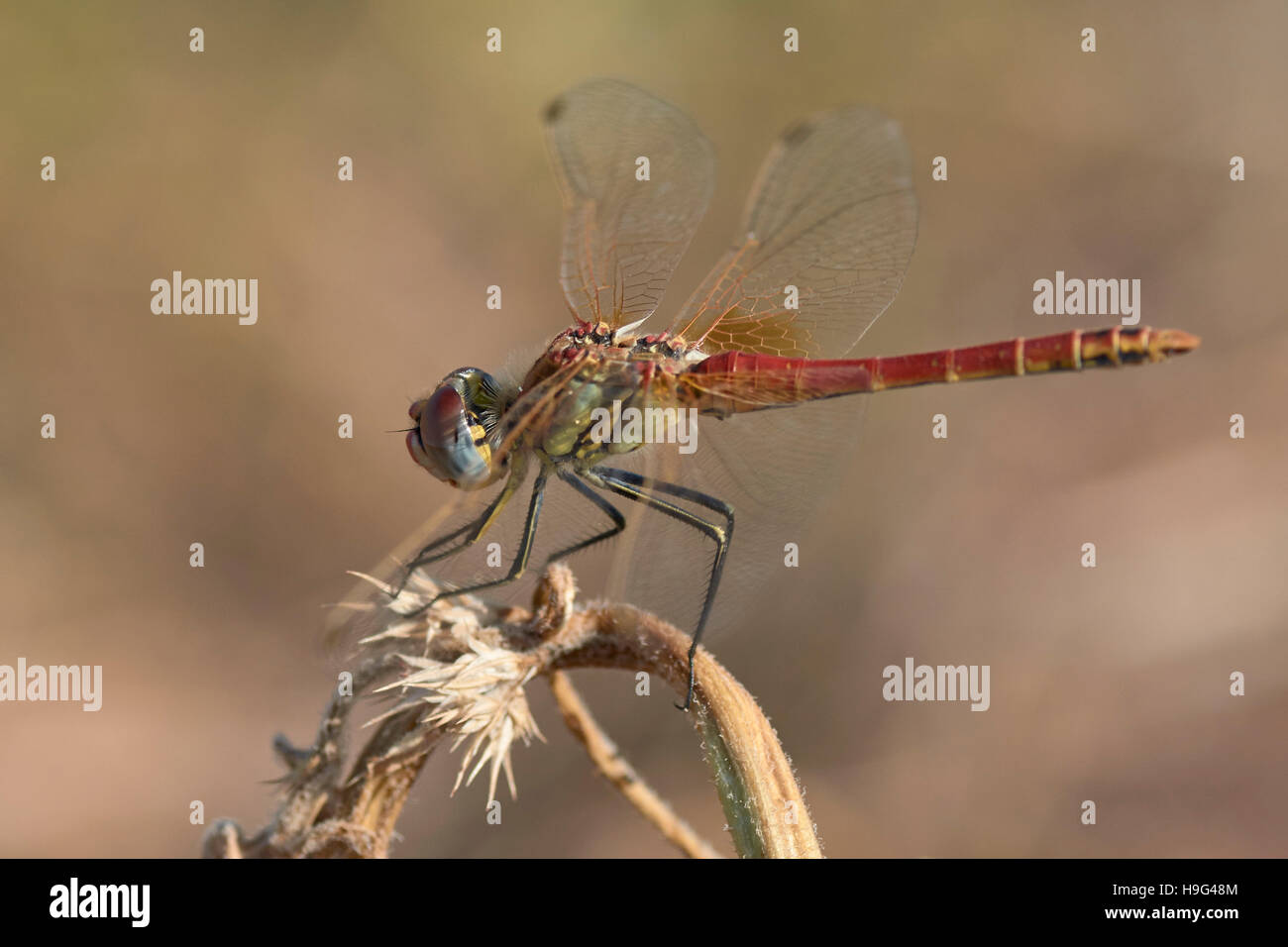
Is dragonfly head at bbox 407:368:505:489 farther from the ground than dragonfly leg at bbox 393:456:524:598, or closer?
farther from the ground

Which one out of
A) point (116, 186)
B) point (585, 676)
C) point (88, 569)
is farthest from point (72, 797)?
point (116, 186)

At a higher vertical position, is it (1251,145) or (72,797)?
(1251,145)

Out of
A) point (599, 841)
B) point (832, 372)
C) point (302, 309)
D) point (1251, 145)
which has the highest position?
point (1251, 145)

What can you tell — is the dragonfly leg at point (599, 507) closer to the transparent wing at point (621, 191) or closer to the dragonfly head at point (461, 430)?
the dragonfly head at point (461, 430)

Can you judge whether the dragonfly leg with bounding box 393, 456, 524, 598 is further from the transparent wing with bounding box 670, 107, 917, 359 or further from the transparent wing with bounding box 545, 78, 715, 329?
the transparent wing with bounding box 670, 107, 917, 359

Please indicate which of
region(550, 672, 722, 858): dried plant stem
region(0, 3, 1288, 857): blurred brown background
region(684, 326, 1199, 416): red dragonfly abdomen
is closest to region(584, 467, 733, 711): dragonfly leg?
region(684, 326, 1199, 416): red dragonfly abdomen

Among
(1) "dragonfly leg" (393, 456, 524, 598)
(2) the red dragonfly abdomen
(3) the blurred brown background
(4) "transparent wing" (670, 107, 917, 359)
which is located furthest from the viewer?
(3) the blurred brown background
